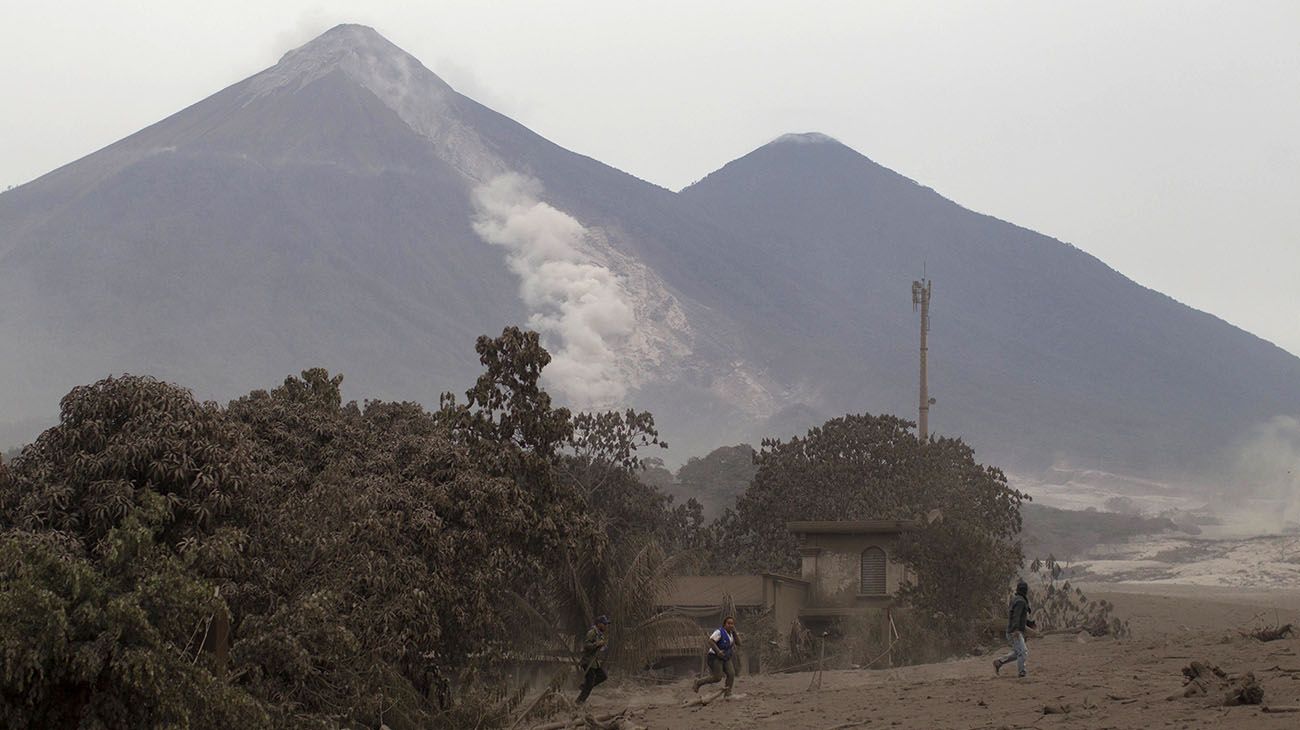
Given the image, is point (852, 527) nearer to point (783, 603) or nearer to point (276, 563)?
point (783, 603)

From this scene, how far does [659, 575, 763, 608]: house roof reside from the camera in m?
42.0

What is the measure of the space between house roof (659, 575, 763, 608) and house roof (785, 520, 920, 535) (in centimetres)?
187

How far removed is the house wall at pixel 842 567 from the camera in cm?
4322

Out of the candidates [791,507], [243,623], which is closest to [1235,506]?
[791,507]

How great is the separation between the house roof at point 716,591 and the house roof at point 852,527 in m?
1.87

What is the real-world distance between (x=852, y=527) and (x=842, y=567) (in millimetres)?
1218

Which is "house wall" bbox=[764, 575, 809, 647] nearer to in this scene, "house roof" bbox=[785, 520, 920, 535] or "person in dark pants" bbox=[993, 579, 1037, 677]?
"house roof" bbox=[785, 520, 920, 535]

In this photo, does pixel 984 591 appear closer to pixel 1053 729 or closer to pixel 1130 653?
pixel 1130 653

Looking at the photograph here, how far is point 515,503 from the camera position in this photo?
26375 millimetres

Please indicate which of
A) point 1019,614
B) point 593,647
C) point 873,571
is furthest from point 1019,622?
point 873,571

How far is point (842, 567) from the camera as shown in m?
43.8

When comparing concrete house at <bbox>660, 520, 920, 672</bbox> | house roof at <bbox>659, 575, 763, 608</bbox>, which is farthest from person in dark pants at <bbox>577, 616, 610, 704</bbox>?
concrete house at <bbox>660, 520, 920, 672</bbox>

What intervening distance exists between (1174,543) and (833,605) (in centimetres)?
8059

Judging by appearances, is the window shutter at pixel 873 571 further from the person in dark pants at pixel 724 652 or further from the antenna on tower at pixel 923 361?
the person in dark pants at pixel 724 652
